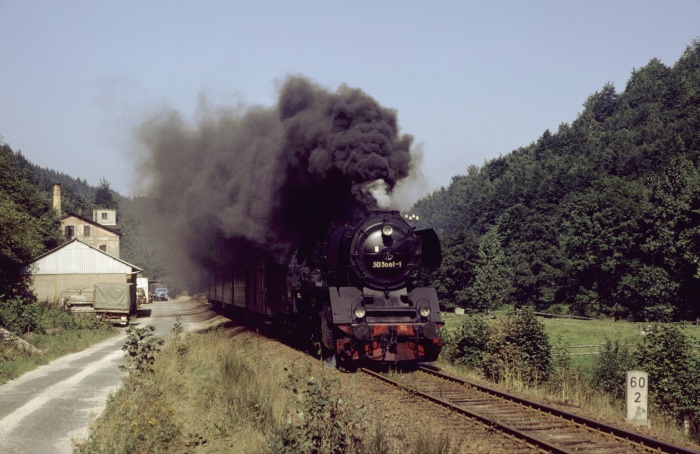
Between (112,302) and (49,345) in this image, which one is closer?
(49,345)

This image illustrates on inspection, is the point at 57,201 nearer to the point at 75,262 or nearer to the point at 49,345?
the point at 75,262

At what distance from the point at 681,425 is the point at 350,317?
7.23 m

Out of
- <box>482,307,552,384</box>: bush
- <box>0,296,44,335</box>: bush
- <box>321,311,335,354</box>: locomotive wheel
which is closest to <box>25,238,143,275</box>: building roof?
<box>0,296,44,335</box>: bush

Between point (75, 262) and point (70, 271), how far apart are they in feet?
2.32

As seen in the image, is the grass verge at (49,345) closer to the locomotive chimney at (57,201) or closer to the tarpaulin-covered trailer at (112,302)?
the tarpaulin-covered trailer at (112,302)

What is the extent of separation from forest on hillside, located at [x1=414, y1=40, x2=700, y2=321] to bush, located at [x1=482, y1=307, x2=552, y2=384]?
40.0m

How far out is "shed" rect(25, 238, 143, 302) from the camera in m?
43.6

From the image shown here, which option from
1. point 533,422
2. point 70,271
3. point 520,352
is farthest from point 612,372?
point 70,271

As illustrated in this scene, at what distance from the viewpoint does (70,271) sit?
44562mm

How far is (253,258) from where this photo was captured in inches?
1102

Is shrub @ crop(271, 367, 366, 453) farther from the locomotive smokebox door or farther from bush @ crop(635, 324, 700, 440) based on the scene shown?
bush @ crop(635, 324, 700, 440)

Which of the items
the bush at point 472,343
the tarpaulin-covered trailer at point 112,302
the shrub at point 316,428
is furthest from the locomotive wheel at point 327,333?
the tarpaulin-covered trailer at point 112,302

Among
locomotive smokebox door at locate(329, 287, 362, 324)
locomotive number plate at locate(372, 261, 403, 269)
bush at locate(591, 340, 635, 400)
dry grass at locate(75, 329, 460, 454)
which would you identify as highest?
locomotive number plate at locate(372, 261, 403, 269)

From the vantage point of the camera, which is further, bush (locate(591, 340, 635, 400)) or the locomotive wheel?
bush (locate(591, 340, 635, 400))
